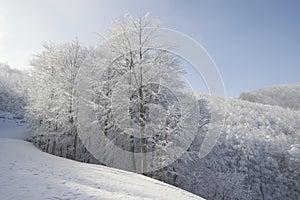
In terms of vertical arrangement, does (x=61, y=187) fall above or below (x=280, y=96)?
below

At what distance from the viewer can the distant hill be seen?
114812mm

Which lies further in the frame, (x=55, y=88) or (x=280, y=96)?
(x=280, y=96)

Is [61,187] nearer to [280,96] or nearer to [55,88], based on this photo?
[55,88]

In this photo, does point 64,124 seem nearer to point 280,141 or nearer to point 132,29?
point 132,29

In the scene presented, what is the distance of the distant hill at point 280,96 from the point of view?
377 ft

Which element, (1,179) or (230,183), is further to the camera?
(230,183)

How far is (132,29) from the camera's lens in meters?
17.1

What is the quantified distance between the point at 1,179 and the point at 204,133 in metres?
18.3

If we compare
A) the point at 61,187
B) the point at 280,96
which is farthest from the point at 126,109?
the point at 280,96

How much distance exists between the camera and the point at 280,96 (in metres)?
119

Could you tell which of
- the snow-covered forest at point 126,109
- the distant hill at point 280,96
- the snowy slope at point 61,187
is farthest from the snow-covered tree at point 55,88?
the distant hill at point 280,96

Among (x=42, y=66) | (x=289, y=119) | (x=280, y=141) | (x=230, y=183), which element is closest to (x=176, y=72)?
(x=42, y=66)

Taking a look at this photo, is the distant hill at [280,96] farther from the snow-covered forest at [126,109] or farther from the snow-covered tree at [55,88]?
the snow-covered tree at [55,88]

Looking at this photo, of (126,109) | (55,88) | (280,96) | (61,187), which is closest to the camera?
(61,187)
